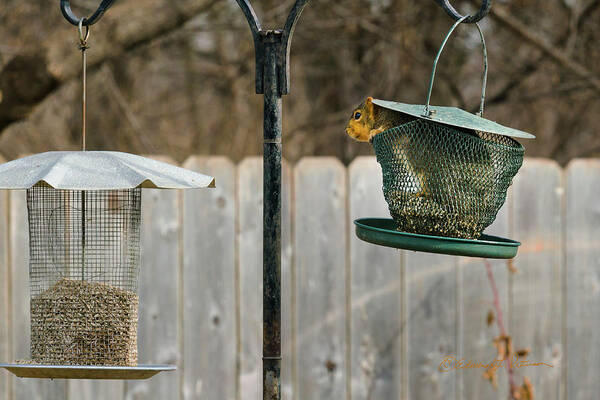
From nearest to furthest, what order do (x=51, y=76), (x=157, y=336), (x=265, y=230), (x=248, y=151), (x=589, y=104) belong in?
(x=265, y=230)
(x=157, y=336)
(x=51, y=76)
(x=589, y=104)
(x=248, y=151)

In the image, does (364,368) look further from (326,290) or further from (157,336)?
(157,336)

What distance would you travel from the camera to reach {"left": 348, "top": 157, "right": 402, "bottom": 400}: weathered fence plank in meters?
3.39

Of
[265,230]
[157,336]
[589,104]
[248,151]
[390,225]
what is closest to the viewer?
[265,230]

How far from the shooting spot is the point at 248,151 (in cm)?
739

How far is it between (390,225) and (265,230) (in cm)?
47

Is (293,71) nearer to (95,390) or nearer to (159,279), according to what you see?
(159,279)

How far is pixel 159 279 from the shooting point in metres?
3.35

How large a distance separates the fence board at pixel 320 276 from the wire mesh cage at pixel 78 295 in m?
0.99

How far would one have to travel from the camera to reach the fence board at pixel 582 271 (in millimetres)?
3479

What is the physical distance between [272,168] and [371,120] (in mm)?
280

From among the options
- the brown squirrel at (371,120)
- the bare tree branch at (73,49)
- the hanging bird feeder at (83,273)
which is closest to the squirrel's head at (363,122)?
the brown squirrel at (371,120)

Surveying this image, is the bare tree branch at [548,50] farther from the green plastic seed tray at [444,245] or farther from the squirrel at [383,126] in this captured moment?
the green plastic seed tray at [444,245]

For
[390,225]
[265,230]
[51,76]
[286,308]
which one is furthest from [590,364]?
[51,76]

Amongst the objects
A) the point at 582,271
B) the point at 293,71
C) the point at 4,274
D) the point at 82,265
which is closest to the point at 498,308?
the point at 582,271
